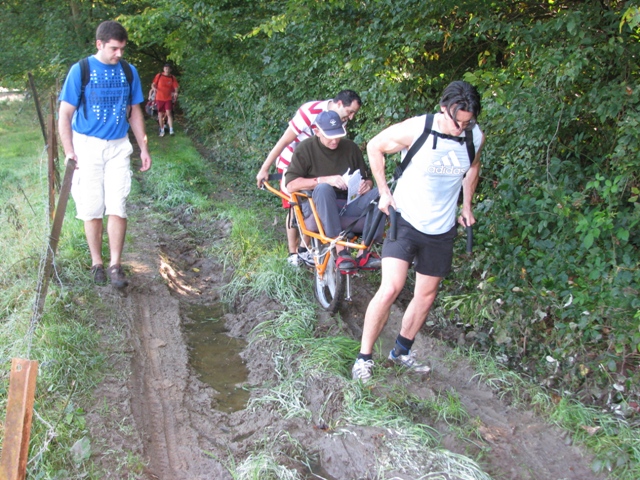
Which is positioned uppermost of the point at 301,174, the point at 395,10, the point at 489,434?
the point at 395,10

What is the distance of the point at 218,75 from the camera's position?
1323 cm

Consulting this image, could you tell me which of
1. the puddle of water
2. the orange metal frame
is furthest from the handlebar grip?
the puddle of water

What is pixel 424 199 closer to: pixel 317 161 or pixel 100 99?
pixel 317 161

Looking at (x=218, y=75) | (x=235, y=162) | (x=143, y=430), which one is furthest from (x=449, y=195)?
(x=218, y=75)

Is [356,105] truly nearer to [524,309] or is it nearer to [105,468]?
[524,309]

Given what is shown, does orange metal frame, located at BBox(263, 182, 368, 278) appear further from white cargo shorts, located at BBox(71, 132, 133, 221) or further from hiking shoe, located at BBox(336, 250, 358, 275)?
white cargo shorts, located at BBox(71, 132, 133, 221)

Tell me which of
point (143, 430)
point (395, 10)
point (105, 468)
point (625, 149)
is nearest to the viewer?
point (105, 468)

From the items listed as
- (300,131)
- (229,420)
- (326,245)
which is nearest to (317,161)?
(300,131)

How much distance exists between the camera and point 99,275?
18.2 feet

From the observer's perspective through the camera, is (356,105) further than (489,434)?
Yes

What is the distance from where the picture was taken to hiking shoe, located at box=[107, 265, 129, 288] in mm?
5480

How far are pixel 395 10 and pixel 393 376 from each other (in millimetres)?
3556

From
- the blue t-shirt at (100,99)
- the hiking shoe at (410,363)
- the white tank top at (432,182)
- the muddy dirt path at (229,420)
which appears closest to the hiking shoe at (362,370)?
the muddy dirt path at (229,420)

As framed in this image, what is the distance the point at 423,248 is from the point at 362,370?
91 cm
